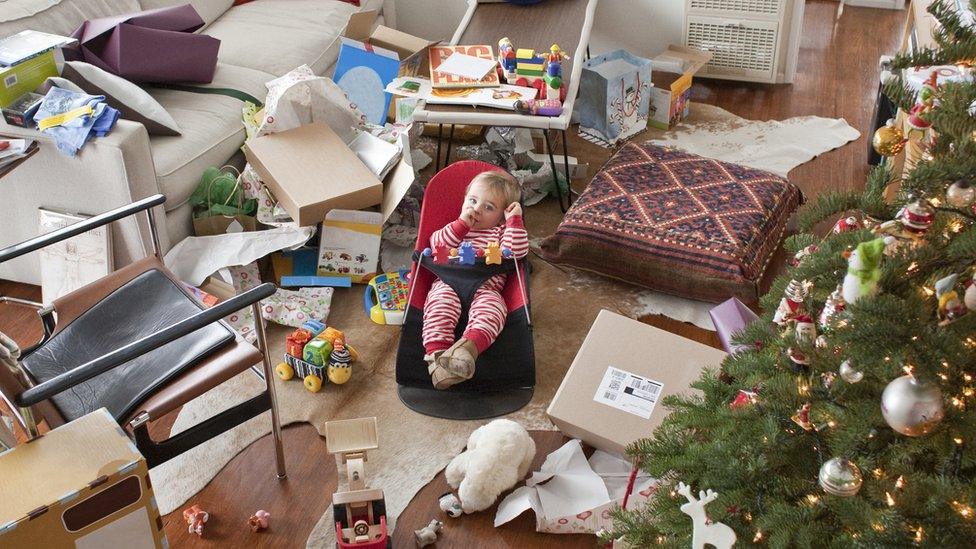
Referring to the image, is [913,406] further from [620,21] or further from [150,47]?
[620,21]

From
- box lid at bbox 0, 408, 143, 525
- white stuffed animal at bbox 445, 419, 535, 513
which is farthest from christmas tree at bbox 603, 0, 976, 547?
box lid at bbox 0, 408, 143, 525

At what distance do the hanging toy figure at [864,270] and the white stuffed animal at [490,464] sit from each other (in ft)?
3.72

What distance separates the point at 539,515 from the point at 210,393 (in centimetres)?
106

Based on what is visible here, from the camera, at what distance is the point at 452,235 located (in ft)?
9.46

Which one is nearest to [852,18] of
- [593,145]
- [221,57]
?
[593,145]

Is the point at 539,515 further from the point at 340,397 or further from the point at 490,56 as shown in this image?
the point at 490,56

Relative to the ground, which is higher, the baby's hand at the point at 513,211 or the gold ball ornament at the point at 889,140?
the gold ball ornament at the point at 889,140

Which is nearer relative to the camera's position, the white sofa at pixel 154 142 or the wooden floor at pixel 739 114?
the wooden floor at pixel 739 114

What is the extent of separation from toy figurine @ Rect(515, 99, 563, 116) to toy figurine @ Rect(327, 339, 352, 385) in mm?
1050

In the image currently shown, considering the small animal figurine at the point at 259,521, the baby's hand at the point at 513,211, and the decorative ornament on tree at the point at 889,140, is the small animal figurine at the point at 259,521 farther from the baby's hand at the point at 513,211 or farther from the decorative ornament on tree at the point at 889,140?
the decorative ornament on tree at the point at 889,140

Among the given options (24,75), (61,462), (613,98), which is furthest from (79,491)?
(613,98)

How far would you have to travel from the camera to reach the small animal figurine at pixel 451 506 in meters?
2.28

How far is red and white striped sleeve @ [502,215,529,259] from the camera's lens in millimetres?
2822

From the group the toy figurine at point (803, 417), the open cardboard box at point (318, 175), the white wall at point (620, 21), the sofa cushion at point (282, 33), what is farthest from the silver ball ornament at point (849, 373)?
the white wall at point (620, 21)
